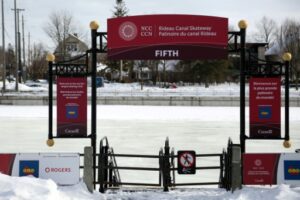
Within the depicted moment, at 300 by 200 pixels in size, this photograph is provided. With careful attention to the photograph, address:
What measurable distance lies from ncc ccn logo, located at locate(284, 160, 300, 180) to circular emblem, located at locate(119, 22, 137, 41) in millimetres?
4580

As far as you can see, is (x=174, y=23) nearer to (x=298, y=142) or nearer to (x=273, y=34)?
(x=298, y=142)

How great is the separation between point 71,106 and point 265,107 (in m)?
4.71

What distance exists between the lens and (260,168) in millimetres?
8625

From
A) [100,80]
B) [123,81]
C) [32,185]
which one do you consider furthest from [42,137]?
[123,81]

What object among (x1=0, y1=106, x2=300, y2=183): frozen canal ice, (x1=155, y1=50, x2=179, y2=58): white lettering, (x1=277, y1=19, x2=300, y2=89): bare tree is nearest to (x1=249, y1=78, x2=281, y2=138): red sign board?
(x1=155, y1=50, x2=179, y2=58): white lettering

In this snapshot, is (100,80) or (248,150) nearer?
(248,150)

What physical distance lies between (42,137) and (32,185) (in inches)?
469

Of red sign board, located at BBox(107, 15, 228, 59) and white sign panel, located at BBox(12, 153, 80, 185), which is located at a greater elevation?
red sign board, located at BBox(107, 15, 228, 59)

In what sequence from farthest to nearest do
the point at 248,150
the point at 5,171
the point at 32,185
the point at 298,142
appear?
the point at 298,142 < the point at 248,150 < the point at 5,171 < the point at 32,185

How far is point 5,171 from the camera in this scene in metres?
8.48

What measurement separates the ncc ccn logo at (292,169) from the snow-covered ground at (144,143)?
0.26m

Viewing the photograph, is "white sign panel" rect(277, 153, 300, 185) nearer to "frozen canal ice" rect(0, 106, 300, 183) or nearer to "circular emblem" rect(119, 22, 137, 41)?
"frozen canal ice" rect(0, 106, 300, 183)

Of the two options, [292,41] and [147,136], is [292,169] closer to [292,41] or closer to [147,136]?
[147,136]

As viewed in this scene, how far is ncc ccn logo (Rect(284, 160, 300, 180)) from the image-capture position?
8.51 m
